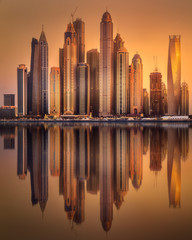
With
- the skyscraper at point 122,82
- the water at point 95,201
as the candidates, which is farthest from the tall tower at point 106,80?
the water at point 95,201

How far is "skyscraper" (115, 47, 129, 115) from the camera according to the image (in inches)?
5827

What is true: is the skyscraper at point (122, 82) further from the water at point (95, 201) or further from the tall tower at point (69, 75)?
the water at point (95, 201)

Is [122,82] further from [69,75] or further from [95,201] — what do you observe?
[95,201]

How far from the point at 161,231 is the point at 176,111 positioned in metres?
145

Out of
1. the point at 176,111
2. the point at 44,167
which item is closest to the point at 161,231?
the point at 44,167

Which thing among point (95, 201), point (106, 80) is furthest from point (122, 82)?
point (95, 201)

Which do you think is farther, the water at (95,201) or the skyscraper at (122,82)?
the skyscraper at (122,82)

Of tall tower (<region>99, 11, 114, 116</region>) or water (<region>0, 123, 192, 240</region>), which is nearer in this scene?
water (<region>0, 123, 192, 240</region>)

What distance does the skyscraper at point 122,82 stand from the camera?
148000 millimetres

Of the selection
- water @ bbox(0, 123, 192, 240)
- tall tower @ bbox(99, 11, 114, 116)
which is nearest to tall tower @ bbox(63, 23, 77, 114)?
tall tower @ bbox(99, 11, 114, 116)

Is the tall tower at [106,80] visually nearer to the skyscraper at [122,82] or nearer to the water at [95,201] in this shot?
the skyscraper at [122,82]

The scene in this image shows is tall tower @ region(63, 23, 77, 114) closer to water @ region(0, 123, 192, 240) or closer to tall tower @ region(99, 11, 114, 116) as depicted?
tall tower @ region(99, 11, 114, 116)

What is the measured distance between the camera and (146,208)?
542 cm

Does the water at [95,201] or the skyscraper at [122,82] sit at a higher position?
the skyscraper at [122,82]
